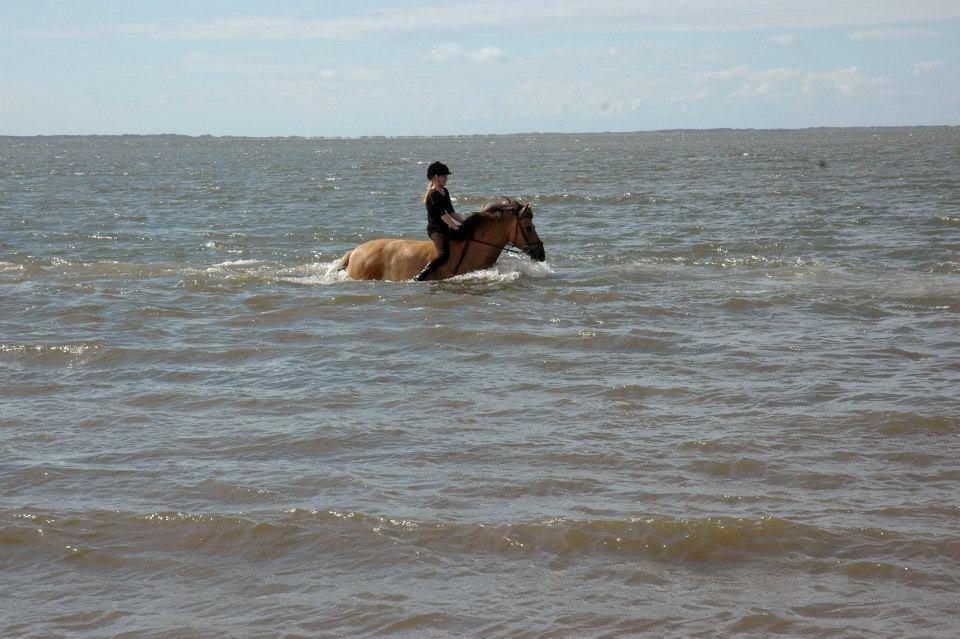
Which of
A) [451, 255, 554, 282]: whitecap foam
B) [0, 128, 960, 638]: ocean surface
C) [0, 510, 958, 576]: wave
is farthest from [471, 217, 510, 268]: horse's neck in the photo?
[0, 510, 958, 576]: wave

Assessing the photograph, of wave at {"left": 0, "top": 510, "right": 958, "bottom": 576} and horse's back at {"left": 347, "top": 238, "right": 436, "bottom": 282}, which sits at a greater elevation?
horse's back at {"left": 347, "top": 238, "right": 436, "bottom": 282}

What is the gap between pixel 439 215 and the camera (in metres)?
13.4

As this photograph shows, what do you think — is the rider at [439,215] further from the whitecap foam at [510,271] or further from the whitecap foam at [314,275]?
the whitecap foam at [314,275]

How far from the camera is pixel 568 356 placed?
954cm

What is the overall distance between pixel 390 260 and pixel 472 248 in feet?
3.57

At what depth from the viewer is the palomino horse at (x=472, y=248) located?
45.8 feet

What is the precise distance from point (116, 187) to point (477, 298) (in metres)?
37.0

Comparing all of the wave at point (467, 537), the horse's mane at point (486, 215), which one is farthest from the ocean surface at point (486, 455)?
the horse's mane at point (486, 215)

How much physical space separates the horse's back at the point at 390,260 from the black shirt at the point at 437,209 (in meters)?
0.62

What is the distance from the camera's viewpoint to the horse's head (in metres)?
14.0

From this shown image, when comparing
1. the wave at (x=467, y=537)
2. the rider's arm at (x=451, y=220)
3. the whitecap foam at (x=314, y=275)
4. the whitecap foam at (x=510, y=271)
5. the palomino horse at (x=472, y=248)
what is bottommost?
the wave at (x=467, y=537)

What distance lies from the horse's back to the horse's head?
1024 mm

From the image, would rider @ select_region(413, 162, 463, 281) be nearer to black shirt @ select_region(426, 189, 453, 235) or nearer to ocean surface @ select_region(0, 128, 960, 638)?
black shirt @ select_region(426, 189, 453, 235)

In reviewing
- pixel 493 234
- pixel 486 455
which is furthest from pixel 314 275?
pixel 486 455
